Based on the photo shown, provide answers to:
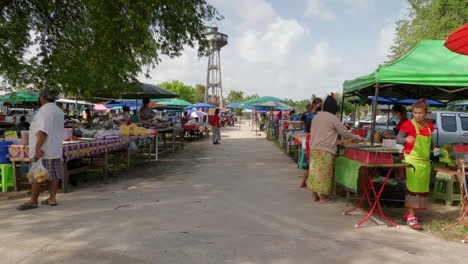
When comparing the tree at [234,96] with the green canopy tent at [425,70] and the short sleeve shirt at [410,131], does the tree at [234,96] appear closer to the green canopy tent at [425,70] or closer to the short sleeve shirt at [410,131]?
the green canopy tent at [425,70]

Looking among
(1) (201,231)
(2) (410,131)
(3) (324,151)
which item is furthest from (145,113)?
(2) (410,131)

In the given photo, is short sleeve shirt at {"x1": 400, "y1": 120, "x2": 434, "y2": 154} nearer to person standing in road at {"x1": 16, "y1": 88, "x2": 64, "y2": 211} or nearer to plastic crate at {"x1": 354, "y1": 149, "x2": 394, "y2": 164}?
plastic crate at {"x1": 354, "y1": 149, "x2": 394, "y2": 164}

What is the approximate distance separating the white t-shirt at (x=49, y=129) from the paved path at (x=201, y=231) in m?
0.94

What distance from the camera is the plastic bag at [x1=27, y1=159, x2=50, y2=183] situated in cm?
456

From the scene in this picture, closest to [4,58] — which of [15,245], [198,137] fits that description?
[15,245]

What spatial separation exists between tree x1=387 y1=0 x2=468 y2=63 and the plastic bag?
19.0 m

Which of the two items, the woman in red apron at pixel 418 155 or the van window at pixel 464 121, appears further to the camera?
the van window at pixel 464 121

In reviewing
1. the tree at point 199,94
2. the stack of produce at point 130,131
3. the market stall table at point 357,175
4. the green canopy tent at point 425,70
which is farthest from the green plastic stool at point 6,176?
the tree at point 199,94

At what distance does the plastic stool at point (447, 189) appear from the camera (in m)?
5.35

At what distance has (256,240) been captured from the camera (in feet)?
11.9

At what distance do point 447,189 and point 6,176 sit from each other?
332 inches

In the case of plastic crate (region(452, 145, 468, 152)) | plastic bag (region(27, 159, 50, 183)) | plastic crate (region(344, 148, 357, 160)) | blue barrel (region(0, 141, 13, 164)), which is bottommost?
plastic bag (region(27, 159, 50, 183))

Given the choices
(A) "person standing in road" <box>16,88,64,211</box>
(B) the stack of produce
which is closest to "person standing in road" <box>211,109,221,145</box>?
(B) the stack of produce

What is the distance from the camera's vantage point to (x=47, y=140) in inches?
185
